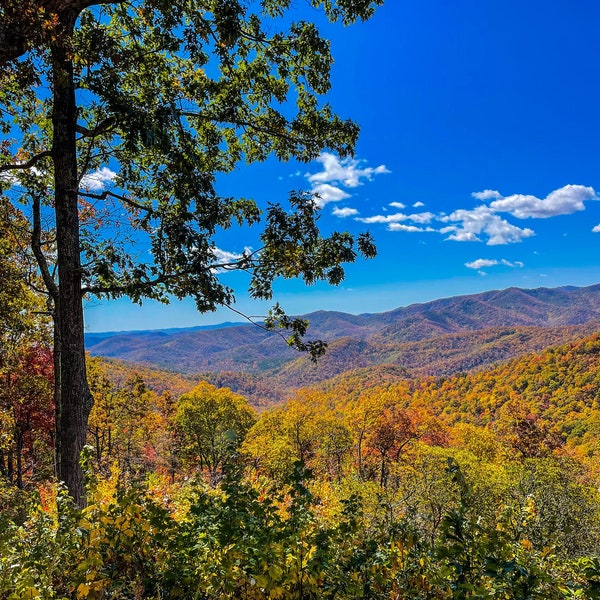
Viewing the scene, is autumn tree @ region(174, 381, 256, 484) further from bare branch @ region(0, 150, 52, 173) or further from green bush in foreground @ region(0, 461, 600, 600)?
green bush in foreground @ region(0, 461, 600, 600)

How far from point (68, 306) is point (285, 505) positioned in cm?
1432

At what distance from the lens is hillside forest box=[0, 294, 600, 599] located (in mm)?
2932

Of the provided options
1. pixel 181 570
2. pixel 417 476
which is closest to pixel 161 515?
pixel 181 570

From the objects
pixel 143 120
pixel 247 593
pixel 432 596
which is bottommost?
pixel 432 596

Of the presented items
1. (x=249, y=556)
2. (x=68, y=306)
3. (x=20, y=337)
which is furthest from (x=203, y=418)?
(x=249, y=556)

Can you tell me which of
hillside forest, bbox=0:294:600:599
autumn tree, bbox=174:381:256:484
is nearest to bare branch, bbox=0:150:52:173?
hillside forest, bbox=0:294:600:599

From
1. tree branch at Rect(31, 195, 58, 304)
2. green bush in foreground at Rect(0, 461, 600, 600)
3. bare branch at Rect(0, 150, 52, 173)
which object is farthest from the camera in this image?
tree branch at Rect(31, 195, 58, 304)

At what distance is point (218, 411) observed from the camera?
1468 inches

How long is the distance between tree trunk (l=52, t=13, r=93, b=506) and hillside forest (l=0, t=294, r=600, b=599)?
55cm

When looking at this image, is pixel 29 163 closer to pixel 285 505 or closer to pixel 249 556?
pixel 249 556

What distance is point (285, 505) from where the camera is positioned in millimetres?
16703

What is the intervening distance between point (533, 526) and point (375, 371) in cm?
19265

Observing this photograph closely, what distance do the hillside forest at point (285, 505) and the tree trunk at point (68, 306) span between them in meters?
0.55

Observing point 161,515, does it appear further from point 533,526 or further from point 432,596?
point 533,526
